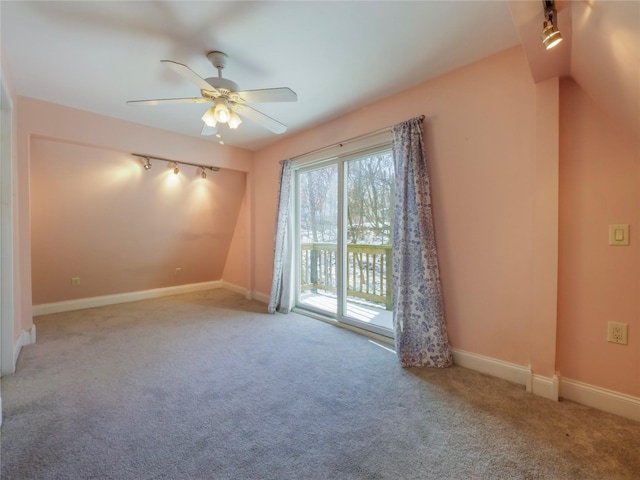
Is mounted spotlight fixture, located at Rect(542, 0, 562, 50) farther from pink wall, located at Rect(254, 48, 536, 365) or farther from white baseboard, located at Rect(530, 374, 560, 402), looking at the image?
white baseboard, located at Rect(530, 374, 560, 402)

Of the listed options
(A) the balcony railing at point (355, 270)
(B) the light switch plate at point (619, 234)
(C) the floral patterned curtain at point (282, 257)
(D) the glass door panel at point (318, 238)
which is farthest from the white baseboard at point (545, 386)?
(C) the floral patterned curtain at point (282, 257)

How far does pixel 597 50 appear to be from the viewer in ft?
4.42

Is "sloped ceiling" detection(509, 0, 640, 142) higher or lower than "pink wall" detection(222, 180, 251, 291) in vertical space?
higher

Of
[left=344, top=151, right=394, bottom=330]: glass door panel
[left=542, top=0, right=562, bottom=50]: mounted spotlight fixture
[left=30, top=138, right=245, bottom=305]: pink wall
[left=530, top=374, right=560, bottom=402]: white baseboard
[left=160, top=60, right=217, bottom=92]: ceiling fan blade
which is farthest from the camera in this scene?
[left=30, top=138, right=245, bottom=305]: pink wall

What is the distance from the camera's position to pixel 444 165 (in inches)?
92.0

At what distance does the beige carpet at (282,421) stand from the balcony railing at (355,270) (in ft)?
3.93

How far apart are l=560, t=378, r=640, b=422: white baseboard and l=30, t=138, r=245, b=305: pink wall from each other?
453 cm

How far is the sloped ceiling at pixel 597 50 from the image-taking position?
109cm

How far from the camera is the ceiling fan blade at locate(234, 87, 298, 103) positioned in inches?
72.6

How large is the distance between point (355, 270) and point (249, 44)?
276cm

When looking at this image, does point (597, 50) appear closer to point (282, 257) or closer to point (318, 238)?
point (318, 238)

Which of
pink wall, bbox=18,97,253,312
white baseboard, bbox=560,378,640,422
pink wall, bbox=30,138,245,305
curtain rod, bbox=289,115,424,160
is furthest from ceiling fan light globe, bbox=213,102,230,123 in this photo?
white baseboard, bbox=560,378,640,422

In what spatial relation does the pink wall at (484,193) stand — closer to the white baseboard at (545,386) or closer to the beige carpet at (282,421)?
the white baseboard at (545,386)

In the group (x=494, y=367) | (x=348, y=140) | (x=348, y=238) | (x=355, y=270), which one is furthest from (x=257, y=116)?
(x=494, y=367)
